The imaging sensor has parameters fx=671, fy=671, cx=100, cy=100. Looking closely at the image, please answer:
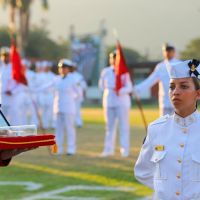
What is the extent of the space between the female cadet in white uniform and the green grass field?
387 centimetres

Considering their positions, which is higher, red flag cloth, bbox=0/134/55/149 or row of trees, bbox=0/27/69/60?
row of trees, bbox=0/27/69/60

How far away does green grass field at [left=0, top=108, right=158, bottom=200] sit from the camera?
835cm

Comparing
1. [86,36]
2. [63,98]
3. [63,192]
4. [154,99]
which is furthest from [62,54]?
[63,192]

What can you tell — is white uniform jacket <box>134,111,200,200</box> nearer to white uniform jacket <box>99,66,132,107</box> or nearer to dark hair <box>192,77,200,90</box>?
dark hair <box>192,77,200,90</box>

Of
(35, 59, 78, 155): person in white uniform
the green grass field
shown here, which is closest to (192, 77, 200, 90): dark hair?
the green grass field

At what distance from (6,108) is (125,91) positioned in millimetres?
4594

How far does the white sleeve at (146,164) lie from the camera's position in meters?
4.30

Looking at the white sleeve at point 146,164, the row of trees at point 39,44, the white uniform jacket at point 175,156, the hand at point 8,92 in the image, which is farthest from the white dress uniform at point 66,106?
the row of trees at point 39,44

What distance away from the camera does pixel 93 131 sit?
18891 mm

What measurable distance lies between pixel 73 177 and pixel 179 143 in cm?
574

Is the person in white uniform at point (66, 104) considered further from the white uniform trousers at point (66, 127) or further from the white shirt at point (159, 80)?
the white shirt at point (159, 80)

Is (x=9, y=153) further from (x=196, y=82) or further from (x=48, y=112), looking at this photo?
(x=48, y=112)

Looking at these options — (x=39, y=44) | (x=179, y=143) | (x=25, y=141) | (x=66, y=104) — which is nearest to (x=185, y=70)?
(x=179, y=143)

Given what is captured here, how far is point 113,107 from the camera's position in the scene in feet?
41.3
